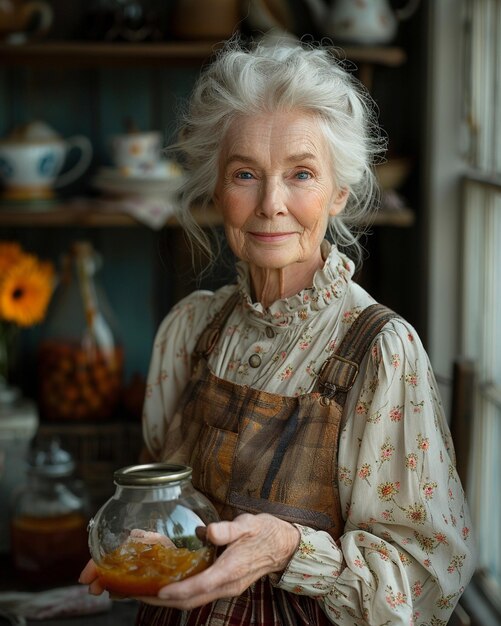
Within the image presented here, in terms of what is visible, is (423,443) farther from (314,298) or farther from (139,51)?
(139,51)

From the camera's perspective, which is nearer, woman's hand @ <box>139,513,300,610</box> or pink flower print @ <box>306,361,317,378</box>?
woman's hand @ <box>139,513,300,610</box>

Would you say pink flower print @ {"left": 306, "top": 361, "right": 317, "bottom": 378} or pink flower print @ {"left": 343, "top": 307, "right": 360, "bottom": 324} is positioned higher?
pink flower print @ {"left": 343, "top": 307, "right": 360, "bottom": 324}

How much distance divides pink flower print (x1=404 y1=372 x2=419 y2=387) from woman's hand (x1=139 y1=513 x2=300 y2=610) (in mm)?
241

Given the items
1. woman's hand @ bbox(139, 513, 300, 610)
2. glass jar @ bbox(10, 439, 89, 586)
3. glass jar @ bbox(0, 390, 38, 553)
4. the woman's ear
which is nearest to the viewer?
woman's hand @ bbox(139, 513, 300, 610)

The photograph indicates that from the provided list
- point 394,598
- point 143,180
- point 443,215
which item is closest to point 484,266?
point 443,215

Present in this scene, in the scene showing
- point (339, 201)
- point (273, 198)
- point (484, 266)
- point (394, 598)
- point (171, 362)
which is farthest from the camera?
point (484, 266)

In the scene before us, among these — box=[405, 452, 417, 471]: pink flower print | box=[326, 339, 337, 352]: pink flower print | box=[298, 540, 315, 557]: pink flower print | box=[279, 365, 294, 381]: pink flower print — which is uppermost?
box=[326, 339, 337, 352]: pink flower print

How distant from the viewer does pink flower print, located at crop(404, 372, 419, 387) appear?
1.31m

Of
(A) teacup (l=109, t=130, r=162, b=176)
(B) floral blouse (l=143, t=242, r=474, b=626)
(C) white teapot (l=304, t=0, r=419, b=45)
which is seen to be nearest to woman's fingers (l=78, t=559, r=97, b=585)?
(B) floral blouse (l=143, t=242, r=474, b=626)

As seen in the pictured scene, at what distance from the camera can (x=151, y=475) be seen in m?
1.19

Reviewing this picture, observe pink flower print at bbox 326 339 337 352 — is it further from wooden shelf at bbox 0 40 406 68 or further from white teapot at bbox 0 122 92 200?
white teapot at bbox 0 122 92 200

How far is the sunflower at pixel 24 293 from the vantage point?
2.65m

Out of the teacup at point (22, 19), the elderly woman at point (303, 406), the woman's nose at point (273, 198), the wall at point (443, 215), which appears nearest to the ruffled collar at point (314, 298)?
the elderly woman at point (303, 406)

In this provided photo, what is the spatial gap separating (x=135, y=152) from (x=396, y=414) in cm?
170
